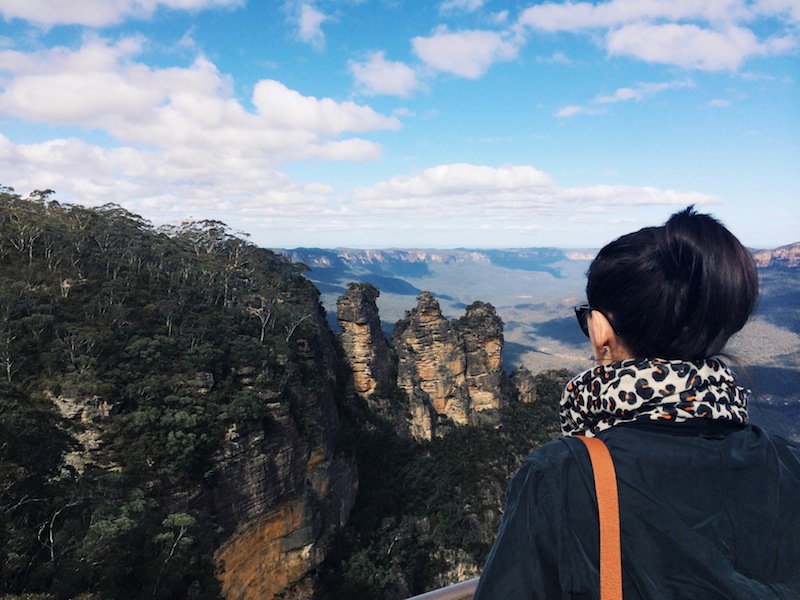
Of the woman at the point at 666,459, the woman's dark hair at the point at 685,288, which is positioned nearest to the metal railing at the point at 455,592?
the woman at the point at 666,459

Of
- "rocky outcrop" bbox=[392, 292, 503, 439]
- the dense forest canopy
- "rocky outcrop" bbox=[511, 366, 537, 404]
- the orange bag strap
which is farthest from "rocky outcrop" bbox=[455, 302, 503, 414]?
the orange bag strap

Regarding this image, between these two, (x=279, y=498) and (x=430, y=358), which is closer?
(x=279, y=498)

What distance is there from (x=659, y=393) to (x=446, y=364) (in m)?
30.0

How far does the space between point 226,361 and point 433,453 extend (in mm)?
16893

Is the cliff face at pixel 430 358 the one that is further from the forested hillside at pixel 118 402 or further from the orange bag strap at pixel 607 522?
the orange bag strap at pixel 607 522

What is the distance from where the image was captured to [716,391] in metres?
1.27

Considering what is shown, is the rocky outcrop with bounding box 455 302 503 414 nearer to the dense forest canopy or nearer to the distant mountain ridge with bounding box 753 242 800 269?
the dense forest canopy

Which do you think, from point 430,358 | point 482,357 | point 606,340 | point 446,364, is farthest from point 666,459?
point 482,357

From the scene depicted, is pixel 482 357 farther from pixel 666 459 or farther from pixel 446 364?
pixel 666 459

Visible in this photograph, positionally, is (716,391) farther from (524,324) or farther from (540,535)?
(524,324)

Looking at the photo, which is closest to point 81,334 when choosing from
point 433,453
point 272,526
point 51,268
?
point 51,268

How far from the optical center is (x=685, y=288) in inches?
51.4

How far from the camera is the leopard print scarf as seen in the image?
4.07 feet

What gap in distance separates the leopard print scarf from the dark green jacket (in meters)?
0.07
